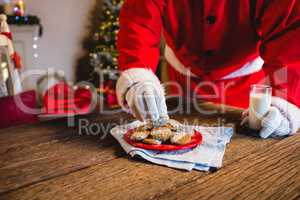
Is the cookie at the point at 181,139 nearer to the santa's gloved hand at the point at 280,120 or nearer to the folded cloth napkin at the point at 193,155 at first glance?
the folded cloth napkin at the point at 193,155

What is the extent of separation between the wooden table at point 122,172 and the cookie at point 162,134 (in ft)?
0.29

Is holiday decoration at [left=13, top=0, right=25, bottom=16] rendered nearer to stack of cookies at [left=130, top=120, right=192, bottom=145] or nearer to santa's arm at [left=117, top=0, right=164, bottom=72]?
santa's arm at [left=117, top=0, right=164, bottom=72]

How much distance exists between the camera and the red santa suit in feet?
3.22

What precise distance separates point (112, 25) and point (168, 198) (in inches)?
130

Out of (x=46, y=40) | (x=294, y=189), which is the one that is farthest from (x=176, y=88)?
(x=46, y=40)

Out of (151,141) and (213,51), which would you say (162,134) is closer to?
(151,141)

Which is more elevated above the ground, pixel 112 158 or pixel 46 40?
pixel 46 40

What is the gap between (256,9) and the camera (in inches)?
42.6

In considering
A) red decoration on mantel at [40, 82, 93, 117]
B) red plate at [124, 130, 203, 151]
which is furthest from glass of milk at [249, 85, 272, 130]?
red decoration on mantel at [40, 82, 93, 117]

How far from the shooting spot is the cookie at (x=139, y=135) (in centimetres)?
82

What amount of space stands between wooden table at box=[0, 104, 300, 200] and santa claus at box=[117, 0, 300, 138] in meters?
0.14

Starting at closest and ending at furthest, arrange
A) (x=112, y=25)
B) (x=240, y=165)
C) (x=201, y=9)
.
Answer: (x=240, y=165) → (x=201, y=9) → (x=112, y=25)

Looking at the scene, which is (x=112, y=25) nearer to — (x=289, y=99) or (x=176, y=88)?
(x=176, y=88)

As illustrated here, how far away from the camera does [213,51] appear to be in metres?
1.27
